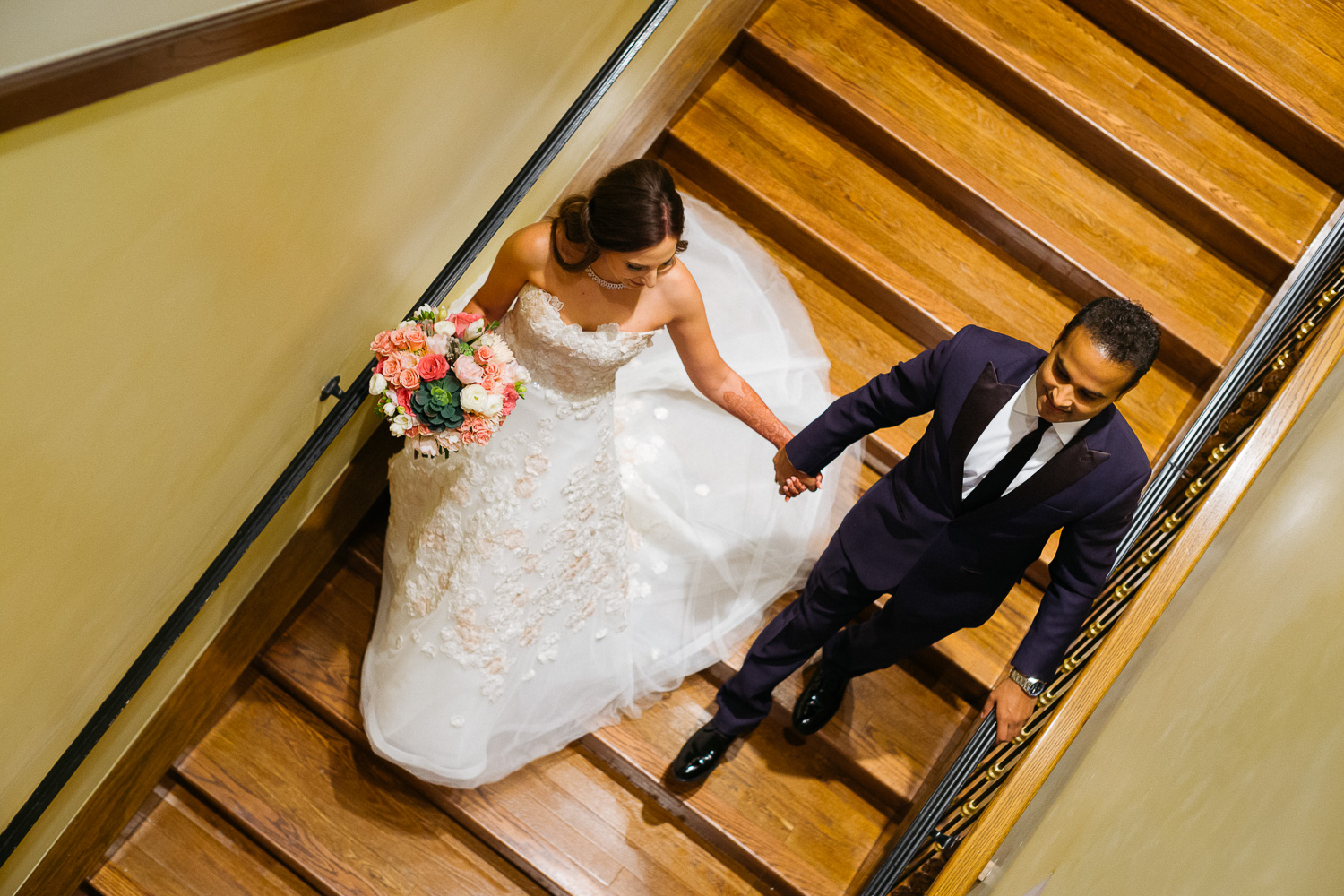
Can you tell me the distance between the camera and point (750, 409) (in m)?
2.72

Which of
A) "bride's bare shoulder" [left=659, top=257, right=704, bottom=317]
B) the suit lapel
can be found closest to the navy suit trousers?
the suit lapel

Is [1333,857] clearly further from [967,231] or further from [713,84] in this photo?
[713,84]

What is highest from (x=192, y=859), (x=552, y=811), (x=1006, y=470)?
(x=1006, y=470)

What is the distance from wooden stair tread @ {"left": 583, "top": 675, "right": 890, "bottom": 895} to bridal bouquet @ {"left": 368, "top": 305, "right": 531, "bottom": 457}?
1299 mm

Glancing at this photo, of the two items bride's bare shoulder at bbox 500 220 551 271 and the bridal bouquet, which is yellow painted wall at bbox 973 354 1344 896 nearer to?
the bridal bouquet

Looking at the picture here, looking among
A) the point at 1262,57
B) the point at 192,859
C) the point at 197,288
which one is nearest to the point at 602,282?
the point at 197,288

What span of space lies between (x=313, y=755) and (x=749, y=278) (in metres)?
2.15

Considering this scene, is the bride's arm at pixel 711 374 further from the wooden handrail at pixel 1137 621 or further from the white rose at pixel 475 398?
the wooden handrail at pixel 1137 621

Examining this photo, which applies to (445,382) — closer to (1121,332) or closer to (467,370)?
(467,370)

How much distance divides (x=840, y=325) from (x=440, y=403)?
1803 mm

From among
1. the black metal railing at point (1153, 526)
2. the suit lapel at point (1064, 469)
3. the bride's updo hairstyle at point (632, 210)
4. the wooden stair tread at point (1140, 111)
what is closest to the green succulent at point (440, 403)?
the bride's updo hairstyle at point (632, 210)

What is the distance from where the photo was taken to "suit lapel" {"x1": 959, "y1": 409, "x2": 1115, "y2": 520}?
223cm

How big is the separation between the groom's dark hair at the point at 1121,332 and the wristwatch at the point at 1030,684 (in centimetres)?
→ 82

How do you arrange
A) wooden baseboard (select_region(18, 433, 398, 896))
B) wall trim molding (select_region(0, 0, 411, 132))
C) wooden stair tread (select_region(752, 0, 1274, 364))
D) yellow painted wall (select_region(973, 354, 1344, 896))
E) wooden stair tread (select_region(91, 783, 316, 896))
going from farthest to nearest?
wooden stair tread (select_region(752, 0, 1274, 364))
wooden stair tread (select_region(91, 783, 316, 896))
wooden baseboard (select_region(18, 433, 398, 896))
yellow painted wall (select_region(973, 354, 1344, 896))
wall trim molding (select_region(0, 0, 411, 132))
